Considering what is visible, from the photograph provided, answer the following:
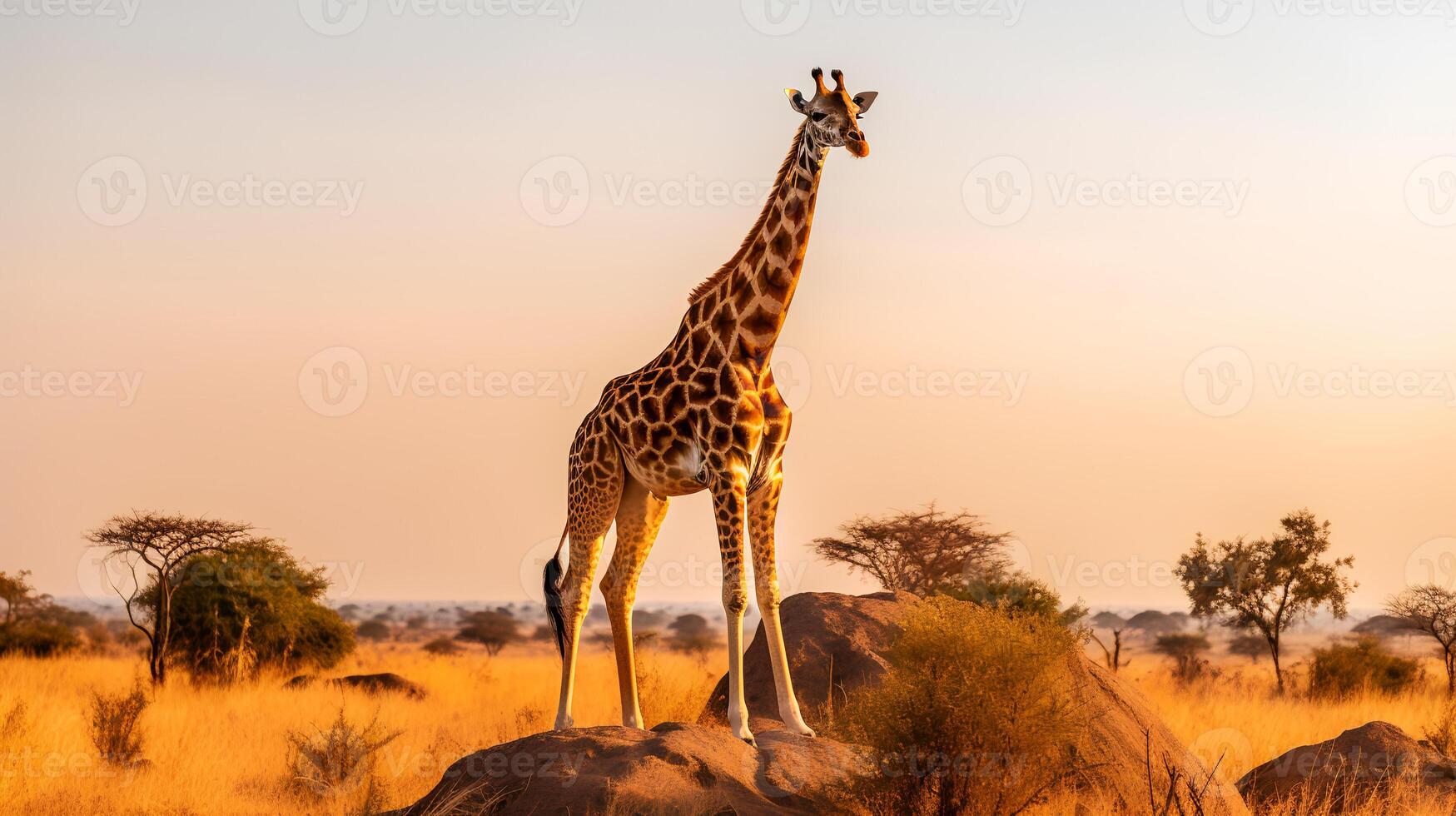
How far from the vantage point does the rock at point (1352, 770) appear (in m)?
11.5

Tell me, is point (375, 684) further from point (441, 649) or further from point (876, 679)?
point (441, 649)

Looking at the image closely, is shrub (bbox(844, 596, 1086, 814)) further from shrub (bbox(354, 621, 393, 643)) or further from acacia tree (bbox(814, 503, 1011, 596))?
shrub (bbox(354, 621, 393, 643))

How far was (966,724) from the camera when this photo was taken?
867 centimetres

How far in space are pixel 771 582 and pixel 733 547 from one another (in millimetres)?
432

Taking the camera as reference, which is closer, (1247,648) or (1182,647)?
(1182,647)

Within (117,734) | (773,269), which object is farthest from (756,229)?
(117,734)

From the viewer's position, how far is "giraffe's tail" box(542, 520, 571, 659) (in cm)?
1157

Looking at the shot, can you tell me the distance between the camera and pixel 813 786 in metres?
9.12

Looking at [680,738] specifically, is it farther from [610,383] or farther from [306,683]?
[306,683]

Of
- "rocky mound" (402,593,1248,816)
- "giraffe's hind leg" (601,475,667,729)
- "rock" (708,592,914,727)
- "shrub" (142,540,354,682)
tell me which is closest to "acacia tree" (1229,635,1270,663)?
"shrub" (142,540,354,682)

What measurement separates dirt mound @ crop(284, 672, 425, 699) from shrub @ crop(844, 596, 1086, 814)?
13458 mm

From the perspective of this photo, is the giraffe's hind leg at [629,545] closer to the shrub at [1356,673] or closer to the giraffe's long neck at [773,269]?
the giraffe's long neck at [773,269]

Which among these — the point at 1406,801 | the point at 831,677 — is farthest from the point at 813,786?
the point at 1406,801

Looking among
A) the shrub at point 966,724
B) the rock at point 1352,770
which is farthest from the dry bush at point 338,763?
the rock at point 1352,770
